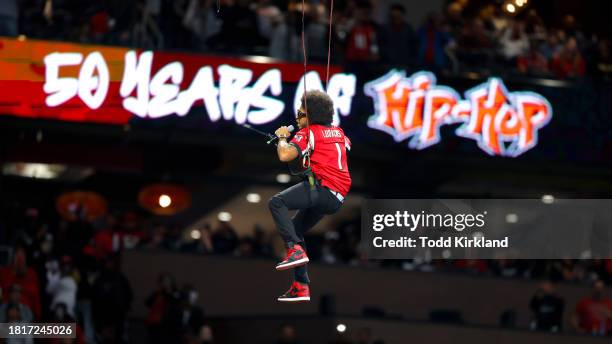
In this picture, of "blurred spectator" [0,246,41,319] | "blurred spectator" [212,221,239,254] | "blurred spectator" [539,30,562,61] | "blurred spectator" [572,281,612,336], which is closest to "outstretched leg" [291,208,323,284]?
"blurred spectator" [0,246,41,319]

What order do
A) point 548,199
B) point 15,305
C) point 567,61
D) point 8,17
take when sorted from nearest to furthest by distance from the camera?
point 15,305 < point 8,17 < point 567,61 < point 548,199

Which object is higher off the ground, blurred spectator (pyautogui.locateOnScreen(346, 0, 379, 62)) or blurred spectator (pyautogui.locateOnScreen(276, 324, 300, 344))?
blurred spectator (pyautogui.locateOnScreen(346, 0, 379, 62))

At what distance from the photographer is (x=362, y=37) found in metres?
25.5

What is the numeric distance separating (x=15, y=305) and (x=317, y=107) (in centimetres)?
880

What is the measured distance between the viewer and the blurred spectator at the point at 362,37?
25297 millimetres

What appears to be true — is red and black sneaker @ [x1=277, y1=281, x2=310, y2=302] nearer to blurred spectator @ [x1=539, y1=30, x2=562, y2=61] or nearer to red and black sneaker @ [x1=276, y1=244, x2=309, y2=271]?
red and black sneaker @ [x1=276, y1=244, x2=309, y2=271]

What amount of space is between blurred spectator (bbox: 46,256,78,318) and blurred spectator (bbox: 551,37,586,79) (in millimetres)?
10126

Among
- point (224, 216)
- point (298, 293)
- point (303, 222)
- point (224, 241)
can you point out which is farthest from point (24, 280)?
point (224, 216)

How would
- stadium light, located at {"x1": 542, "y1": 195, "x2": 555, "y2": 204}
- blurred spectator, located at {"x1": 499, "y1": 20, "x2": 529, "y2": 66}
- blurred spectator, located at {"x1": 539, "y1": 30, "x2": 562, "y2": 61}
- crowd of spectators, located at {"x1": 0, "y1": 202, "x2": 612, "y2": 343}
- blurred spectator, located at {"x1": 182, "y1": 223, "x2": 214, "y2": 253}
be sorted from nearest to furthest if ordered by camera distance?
crowd of spectators, located at {"x1": 0, "y1": 202, "x2": 612, "y2": 343} → blurred spectator, located at {"x1": 182, "y1": 223, "x2": 214, "y2": 253} → blurred spectator, located at {"x1": 499, "y1": 20, "x2": 529, "y2": 66} → blurred spectator, located at {"x1": 539, "y1": 30, "x2": 562, "y2": 61} → stadium light, located at {"x1": 542, "y1": 195, "x2": 555, "y2": 204}

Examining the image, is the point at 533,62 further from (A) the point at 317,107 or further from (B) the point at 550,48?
(A) the point at 317,107

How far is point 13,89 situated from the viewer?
24203 millimetres

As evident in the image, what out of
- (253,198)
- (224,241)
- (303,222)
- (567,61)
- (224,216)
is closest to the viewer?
(303,222)

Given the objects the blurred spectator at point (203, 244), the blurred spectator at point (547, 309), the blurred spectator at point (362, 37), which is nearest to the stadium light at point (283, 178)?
the blurred spectator at point (203, 244)

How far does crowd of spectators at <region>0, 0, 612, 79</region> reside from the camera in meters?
24.3
